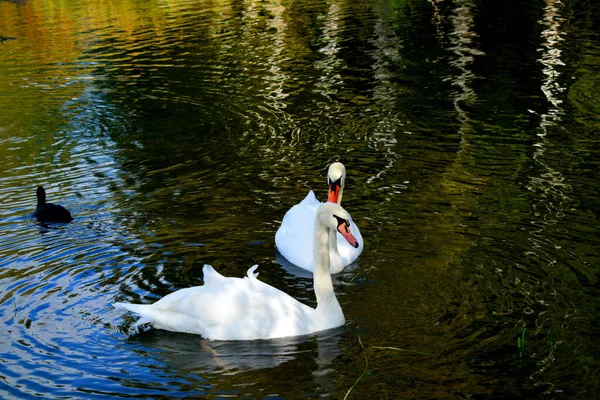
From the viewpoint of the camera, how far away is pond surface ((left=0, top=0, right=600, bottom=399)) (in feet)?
25.8

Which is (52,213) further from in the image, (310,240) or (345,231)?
(345,231)

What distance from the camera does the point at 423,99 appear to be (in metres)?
18.8

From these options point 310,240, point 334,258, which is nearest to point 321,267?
point 334,258

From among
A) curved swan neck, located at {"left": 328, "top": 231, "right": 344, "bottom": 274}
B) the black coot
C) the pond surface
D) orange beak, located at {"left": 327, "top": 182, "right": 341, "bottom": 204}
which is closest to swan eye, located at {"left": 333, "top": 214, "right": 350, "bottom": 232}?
the pond surface

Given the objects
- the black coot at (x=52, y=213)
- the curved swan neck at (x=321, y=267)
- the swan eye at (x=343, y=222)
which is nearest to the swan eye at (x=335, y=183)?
the curved swan neck at (x=321, y=267)

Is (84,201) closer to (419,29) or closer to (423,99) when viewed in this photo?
(423,99)

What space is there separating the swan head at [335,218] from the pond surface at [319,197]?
2.93ft

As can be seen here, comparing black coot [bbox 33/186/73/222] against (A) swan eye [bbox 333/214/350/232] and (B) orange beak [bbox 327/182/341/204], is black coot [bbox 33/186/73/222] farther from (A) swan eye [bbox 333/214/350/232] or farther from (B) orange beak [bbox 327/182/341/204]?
(A) swan eye [bbox 333/214/350/232]

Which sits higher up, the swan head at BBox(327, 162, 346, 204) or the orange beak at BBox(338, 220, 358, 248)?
the orange beak at BBox(338, 220, 358, 248)

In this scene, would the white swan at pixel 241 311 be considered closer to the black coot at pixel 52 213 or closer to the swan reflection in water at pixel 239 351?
the swan reflection in water at pixel 239 351

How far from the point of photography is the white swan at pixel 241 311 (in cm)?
841

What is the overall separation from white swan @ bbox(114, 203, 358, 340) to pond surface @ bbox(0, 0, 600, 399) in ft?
0.48

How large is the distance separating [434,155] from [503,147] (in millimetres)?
1221

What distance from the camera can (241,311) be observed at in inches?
331
